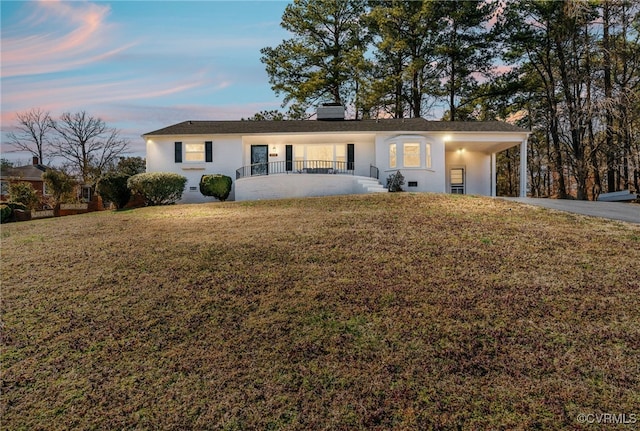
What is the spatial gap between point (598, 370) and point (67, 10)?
54.3 ft

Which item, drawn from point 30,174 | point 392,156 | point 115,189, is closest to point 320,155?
point 392,156

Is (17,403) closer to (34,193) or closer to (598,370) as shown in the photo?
(598,370)

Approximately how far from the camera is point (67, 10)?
1209 cm

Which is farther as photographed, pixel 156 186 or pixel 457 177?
pixel 457 177

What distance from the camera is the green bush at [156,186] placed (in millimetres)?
16172

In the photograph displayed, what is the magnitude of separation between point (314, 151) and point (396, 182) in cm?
501

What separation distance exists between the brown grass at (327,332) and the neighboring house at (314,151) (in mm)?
10161

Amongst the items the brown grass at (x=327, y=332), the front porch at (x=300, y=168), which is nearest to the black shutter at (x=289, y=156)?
the front porch at (x=300, y=168)

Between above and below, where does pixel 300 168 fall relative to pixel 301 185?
above

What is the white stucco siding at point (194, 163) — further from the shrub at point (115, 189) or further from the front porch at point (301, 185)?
the shrub at point (115, 189)

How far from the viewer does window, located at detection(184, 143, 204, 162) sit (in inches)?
759

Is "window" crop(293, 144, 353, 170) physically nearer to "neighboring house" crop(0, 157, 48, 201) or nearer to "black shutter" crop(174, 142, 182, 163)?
"black shutter" crop(174, 142, 182, 163)

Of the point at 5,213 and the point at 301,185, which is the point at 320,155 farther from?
the point at 5,213

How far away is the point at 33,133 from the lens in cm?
3622
